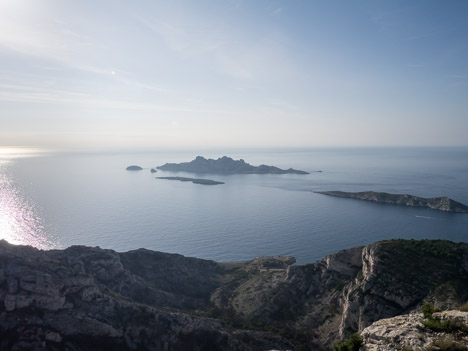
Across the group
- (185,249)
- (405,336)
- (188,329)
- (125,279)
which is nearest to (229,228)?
(185,249)

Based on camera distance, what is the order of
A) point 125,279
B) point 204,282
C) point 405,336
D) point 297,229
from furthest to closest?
point 297,229 → point 204,282 → point 125,279 → point 405,336

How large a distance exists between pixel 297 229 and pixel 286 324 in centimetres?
6844

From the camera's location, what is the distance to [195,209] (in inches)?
6211


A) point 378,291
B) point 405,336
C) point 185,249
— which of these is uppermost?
point 405,336

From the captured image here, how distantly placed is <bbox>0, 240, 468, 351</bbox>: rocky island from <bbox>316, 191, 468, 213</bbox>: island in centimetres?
11300

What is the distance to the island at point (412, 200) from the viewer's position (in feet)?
463

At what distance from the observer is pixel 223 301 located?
60969 millimetres

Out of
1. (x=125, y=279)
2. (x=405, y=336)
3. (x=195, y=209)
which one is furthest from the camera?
(x=195, y=209)

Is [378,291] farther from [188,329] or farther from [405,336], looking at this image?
[405,336]

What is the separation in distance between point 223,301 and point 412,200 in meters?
140

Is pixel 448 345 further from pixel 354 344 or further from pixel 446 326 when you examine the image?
pixel 354 344

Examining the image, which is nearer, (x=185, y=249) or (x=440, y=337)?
(x=440, y=337)

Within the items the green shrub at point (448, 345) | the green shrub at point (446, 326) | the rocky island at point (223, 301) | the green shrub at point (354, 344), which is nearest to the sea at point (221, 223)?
the rocky island at point (223, 301)

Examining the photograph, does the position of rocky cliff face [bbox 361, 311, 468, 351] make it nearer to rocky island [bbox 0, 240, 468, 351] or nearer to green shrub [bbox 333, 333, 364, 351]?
green shrub [bbox 333, 333, 364, 351]
